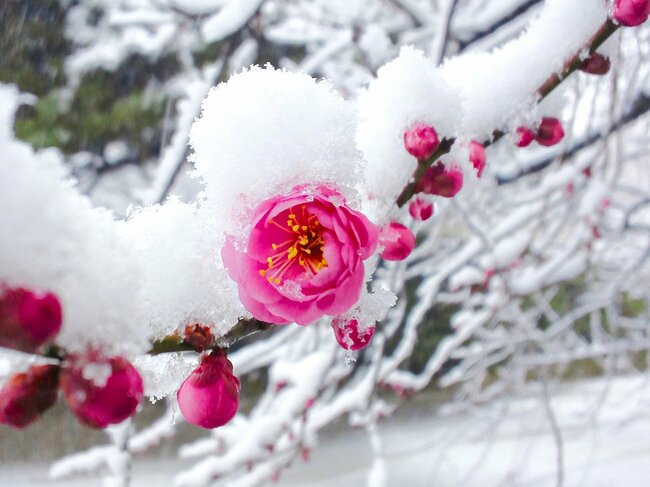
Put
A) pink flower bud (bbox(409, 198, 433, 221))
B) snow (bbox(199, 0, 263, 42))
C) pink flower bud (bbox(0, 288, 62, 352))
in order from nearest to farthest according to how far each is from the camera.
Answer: pink flower bud (bbox(0, 288, 62, 352)) < pink flower bud (bbox(409, 198, 433, 221)) < snow (bbox(199, 0, 263, 42))

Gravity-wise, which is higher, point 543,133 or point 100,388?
point 543,133

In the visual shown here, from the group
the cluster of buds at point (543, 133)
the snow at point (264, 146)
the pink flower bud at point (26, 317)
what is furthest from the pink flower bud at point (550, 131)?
the pink flower bud at point (26, 317)

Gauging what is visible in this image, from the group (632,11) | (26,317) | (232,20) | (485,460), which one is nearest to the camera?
(26,317)

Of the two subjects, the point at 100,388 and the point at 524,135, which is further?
the point at 524,135

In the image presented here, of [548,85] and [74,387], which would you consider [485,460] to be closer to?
[548,85]

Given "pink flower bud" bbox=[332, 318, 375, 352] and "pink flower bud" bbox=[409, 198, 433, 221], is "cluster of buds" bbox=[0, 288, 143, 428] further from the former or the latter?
"pink flower bud" bbox=[409, 198, 433, 221]

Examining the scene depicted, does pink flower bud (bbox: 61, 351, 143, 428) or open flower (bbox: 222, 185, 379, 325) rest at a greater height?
open flower (bbox: 222, 185, 379, 325)

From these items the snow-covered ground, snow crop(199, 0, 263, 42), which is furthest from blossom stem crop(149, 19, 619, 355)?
the snow-covered ground

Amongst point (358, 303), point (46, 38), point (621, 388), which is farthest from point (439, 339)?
point (358, 303)

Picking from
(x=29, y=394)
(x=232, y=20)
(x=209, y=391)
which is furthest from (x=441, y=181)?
(x=232, y=20)
